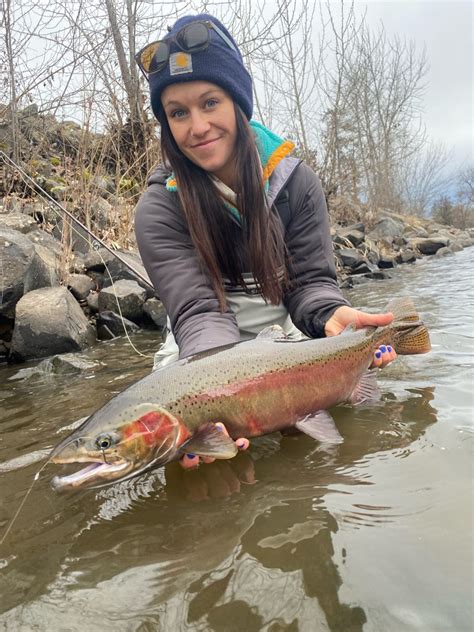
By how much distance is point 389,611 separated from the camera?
3.55 ft

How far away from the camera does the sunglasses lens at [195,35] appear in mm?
2289

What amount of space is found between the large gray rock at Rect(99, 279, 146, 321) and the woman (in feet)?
9.41

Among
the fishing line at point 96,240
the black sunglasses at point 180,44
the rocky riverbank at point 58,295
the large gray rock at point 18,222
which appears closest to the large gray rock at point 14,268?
the rocky riverbank at point 58,295

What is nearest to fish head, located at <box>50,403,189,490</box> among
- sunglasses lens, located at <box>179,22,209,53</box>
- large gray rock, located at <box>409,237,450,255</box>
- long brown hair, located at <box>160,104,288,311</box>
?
long brown hair, located at <box>160,104,288,311</box>

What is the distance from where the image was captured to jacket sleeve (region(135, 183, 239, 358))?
91.6 inches

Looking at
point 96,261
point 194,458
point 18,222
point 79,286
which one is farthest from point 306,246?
point 18,222

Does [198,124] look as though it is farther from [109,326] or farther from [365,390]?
[109,326]

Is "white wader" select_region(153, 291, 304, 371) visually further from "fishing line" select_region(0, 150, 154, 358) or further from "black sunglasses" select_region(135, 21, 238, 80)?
"fishing line" select_region(0, 150, 154, 358)

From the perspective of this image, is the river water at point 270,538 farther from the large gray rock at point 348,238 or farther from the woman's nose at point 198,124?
the large gray rock at point 348,238

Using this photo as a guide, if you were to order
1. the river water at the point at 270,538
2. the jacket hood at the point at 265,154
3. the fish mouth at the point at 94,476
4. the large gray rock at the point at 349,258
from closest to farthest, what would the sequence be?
the river water at the point at 270,538, the fish mouth at the point at 94,476, the jacket hood at the point at 265,154, the large gray rock at the point at 349,258

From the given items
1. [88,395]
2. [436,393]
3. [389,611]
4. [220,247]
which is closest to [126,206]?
[88,395]

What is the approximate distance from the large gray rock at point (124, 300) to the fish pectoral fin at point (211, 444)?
13.0 ft

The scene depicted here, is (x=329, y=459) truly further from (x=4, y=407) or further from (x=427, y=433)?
(x=4, y=407)

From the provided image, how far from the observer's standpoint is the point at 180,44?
2271 millimetres
